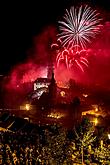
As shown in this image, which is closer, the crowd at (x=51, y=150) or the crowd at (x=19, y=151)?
the crowd at (x=51, y=150)

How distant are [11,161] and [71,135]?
13.6ft

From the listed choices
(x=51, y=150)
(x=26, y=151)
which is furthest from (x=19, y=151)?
(x=51, y=150)

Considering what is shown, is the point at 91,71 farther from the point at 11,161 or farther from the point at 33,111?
the point at 11,161

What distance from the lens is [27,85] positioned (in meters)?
52.8

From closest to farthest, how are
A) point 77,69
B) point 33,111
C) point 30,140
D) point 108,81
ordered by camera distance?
point 30,140 → point 33,111 → point 108,81 → point 77,69

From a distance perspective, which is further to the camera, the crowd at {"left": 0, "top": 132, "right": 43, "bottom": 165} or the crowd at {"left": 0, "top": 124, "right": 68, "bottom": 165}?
the crowd at {"left": 0, "top": 132, "right": 43, "bottom": 165}

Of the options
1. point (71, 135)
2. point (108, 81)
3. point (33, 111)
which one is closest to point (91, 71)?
point (108, 81)

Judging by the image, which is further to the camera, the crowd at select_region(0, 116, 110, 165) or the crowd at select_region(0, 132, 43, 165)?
the crowd at select_region(0, 132, 43, 165)

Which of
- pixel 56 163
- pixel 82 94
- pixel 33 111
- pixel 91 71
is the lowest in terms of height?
pixel 56 163

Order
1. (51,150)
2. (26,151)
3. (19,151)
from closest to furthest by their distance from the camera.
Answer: (51,150), (26,151), (19,151)

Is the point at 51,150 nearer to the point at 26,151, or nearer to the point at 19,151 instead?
the point at 26,151

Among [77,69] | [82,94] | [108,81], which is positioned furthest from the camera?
[77,69]

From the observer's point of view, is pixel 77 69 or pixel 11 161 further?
pixel 77 69

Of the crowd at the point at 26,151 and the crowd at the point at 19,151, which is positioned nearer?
the crowd at the point at 26,151
